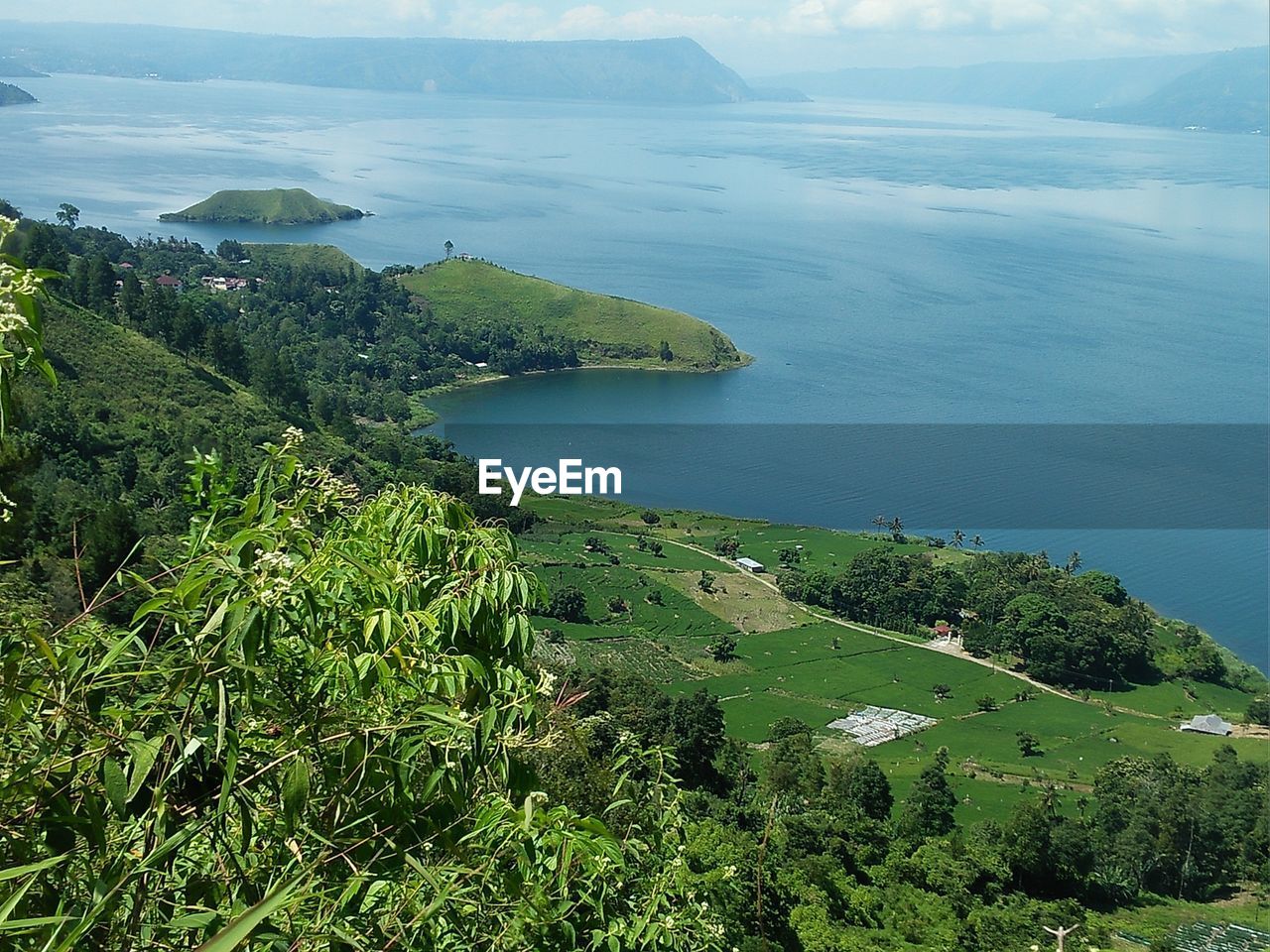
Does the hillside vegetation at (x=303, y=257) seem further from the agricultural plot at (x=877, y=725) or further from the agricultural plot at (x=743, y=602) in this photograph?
the agricultural plot at (x=877, y=725)

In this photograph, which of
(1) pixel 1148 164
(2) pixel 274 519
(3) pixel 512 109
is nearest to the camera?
(2) pixel 274 519

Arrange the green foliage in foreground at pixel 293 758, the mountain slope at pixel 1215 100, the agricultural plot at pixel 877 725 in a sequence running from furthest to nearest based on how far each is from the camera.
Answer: the mountain slope at pixel 1215 100 → the agricultural plot at pixel 877 725 → the green foliage in foreground at pixel 293 758

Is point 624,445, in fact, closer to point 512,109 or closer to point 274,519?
point 274,519

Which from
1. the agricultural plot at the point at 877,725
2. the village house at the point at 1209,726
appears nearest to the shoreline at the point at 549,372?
the agricultural plot at the point at 877,725

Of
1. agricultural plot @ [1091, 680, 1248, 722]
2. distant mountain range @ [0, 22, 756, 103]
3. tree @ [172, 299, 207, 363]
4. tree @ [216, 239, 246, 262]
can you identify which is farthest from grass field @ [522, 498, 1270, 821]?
distant mountain range @ [0, 22, 756, 103]

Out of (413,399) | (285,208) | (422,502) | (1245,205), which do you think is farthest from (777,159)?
(422,502)

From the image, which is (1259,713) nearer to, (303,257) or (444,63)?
(303,257)
